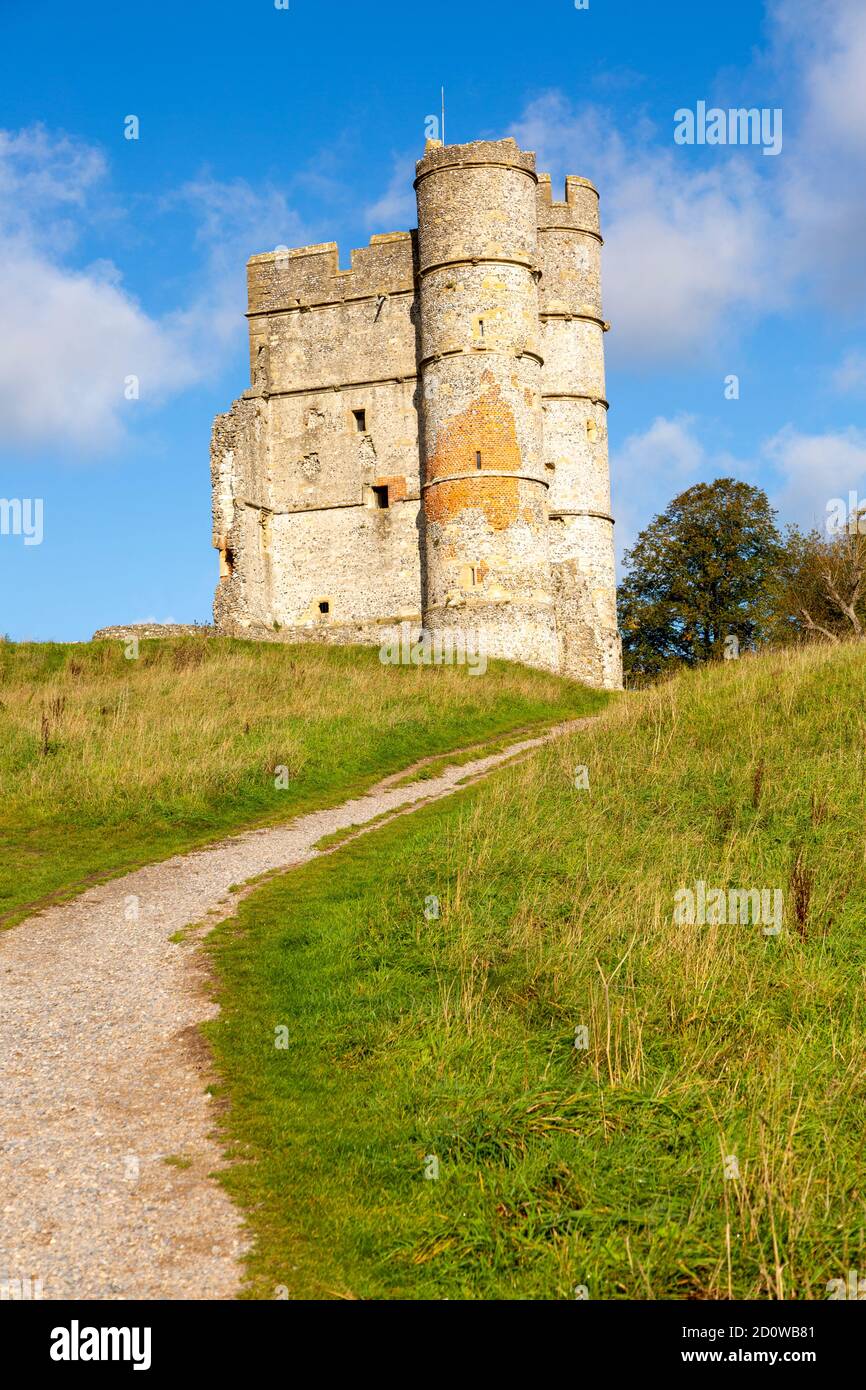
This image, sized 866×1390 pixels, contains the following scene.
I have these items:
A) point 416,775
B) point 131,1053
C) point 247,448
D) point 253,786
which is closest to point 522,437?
point 247,448

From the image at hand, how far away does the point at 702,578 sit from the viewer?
47.0 metres

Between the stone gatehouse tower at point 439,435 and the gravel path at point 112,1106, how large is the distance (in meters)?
23.0

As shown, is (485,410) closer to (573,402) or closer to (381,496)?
(381,496)

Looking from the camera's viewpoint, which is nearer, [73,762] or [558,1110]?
[558,1110]

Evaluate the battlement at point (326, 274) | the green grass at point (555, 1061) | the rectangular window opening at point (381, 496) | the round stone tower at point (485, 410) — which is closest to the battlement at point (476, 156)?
the round stone tower at point (485, 410)

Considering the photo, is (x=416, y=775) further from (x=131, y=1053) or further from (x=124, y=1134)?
(x=124, y=1134)

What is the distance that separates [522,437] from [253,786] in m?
19.9

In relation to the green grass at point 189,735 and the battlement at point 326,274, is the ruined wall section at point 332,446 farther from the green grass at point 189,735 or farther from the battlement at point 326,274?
the green grass at point 189,735

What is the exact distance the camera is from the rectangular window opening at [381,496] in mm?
36094

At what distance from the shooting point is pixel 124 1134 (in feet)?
19.8

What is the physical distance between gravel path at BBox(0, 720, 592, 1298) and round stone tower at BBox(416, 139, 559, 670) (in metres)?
22.2

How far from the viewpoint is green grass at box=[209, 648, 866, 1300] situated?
16.6ft

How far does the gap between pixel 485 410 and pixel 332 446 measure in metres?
6.20

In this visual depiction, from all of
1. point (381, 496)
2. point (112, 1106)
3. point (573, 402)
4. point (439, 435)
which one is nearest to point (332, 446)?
point (381, 496)
